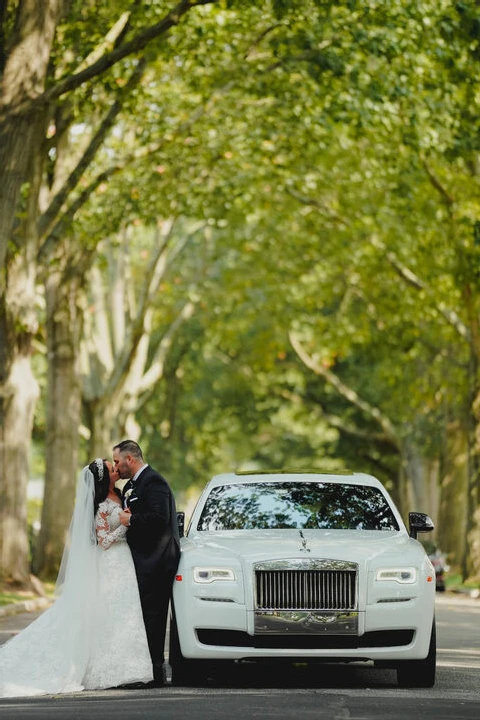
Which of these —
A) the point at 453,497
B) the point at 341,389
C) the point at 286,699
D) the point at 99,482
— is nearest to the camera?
the point at 286,699

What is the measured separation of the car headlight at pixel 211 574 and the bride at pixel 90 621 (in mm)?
569

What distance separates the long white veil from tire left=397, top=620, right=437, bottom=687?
2.21 m

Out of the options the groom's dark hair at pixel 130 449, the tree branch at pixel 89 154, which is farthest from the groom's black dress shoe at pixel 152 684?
the tree branch at pixel 89 154

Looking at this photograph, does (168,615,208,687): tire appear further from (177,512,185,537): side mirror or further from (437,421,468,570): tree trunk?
(437,421,468,570): tree trunk

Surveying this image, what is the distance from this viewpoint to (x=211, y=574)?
10.7m

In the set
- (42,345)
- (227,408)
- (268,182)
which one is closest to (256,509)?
(268,182)

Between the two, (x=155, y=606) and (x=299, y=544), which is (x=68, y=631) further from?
(x=299, y=544)

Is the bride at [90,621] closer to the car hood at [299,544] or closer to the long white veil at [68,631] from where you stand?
the long white veil at [68,631]

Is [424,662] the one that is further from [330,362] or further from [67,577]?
[330,362]

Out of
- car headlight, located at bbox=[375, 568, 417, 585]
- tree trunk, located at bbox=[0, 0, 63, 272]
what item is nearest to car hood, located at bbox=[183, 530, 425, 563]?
car headlight, located at bbox=[375, 568, 417, 585]

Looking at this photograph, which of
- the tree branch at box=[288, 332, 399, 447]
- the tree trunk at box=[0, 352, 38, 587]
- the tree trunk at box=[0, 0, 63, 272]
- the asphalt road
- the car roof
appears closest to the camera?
the asphalt road

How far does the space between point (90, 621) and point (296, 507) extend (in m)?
1.88

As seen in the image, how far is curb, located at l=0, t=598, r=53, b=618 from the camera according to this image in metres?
19.4

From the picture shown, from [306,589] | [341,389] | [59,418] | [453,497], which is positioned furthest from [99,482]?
[341,389]
